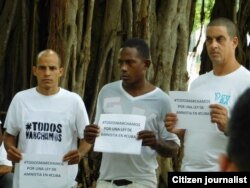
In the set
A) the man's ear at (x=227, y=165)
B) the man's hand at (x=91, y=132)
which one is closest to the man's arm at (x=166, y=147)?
the man's hand at (x=91, y=132)

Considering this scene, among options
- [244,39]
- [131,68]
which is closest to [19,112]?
[131,68]

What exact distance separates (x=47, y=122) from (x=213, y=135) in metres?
1.00

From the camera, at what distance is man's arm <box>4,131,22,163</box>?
3699 millimetres

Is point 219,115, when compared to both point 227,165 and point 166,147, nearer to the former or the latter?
point 166,147

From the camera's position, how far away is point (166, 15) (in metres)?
5.97

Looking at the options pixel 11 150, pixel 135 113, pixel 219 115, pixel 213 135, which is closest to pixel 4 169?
pixel 11 150

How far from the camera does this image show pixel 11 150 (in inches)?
147

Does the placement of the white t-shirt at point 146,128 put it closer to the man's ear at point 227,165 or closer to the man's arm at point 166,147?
the man's arm at point 166,147

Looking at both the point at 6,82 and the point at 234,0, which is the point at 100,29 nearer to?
the point at 6,82

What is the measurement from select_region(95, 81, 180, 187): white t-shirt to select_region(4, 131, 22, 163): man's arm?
1.66 feet

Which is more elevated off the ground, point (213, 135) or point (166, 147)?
point (213, 135)

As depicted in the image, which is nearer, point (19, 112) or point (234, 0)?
point (19, 112)

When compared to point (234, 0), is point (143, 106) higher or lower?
lower

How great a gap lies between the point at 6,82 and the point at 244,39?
2558mm
